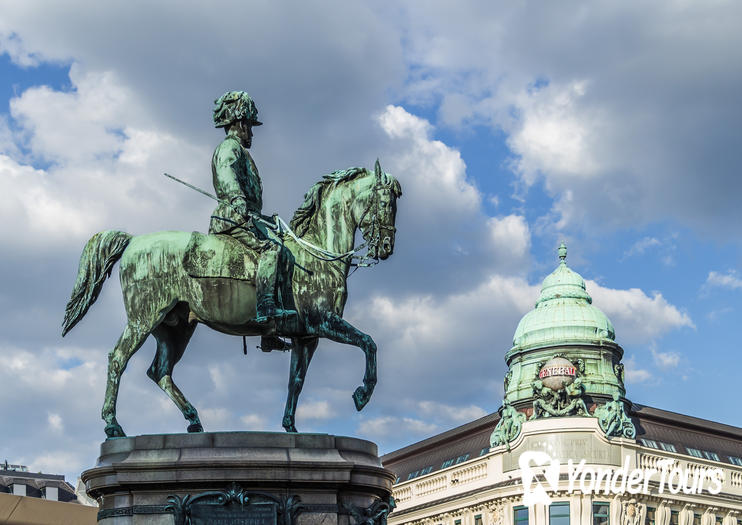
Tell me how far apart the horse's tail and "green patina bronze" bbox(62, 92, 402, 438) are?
1 centimetres

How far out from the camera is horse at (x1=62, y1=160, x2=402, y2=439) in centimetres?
1730

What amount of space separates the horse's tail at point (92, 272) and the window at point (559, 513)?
63482 mm

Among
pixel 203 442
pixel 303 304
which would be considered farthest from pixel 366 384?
pixel 203 442

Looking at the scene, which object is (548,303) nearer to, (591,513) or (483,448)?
(483,448)

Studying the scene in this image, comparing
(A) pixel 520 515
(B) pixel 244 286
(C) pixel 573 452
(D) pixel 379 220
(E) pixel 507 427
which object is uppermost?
(E) pixel 507 427

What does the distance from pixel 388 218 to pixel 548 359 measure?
68247 millimetres

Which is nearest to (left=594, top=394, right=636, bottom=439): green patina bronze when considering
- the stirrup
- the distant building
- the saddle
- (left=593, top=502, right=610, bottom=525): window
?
(left=593, top=502, right=610, bottom=525): window

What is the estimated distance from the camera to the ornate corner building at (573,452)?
78.2 metres

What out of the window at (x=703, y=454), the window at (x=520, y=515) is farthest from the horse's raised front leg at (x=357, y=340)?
the window at (x=703, y=454)

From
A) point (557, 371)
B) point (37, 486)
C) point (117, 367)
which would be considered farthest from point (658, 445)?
point (117, 367)

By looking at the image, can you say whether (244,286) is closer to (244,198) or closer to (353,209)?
(244,198)

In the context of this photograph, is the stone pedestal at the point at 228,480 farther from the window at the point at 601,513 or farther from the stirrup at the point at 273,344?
the window at the point at 601,513

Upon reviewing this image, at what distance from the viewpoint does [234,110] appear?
61.2 feet

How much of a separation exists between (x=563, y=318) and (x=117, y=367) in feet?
233
